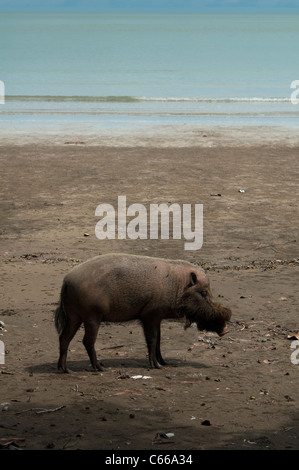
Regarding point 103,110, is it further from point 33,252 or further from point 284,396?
point 284,396

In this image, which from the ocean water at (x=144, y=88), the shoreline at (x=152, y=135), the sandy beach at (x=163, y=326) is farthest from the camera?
the ocean water at (x=144, y=88)

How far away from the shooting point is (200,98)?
46094mm

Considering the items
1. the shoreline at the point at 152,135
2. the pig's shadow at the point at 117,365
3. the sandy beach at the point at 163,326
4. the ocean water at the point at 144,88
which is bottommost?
the pig's shadow at the point at 117,365

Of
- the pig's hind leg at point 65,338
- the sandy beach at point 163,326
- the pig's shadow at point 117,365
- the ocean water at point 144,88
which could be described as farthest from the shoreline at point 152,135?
the pig's hind leg at point 65,338

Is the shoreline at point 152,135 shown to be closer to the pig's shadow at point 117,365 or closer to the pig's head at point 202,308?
the pig's head at point 202,308

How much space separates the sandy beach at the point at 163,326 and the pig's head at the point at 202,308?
1.64ft

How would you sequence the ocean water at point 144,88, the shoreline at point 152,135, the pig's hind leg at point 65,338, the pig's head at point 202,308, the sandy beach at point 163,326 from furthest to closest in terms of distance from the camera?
the ocean water at point 144,88 < the shoreline at point 152,135 < the pig's head at point 202,308 < the pig's hind leg at point 65,338 < the sandy beach at point 163,326

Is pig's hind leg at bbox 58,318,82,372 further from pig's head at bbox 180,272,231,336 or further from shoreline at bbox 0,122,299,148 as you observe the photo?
shoreline at bbox 0,122,299,148

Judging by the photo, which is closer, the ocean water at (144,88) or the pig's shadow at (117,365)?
the pig's shadow at (117,365)

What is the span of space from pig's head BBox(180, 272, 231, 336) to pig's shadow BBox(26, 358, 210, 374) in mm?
515

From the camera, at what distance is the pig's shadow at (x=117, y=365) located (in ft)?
30.1

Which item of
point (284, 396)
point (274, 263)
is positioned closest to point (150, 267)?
point (284, 396)

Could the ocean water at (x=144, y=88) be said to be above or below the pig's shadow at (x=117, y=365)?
above
